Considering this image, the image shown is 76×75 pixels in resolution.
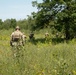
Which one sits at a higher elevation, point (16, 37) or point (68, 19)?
point (68, 19)

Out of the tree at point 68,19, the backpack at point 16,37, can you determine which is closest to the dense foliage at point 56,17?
the tree at point 68,19

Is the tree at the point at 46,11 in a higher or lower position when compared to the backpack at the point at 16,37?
higher

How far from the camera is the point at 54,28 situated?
86.0 ft

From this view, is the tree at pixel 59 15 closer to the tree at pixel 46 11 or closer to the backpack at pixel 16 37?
the tree at pixel 46 11

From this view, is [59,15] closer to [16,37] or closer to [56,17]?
[56,17]

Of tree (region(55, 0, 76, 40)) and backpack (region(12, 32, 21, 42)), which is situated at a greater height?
tree (region(55, 0, 76, 40))

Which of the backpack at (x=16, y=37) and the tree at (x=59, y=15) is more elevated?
the tree at (x=59, y=15)

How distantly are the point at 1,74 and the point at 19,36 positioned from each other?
5781 millimetres

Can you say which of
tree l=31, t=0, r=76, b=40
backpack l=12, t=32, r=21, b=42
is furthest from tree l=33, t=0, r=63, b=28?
backpack l=12, t=32, r=21, b=42

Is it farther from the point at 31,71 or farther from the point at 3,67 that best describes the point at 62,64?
the point at 3,67

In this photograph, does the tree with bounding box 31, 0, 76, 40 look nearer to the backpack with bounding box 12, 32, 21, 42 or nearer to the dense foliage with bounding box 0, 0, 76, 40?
the dense foliage with bounding box 0, 0, 76, 40

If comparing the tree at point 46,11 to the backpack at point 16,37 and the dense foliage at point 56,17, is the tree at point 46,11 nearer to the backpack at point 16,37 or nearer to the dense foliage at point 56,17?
the dense foliage at point 56,17

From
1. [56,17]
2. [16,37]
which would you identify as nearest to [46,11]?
[56,17]

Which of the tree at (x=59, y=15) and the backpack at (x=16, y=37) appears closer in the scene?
the backpack at (x=16, y=37)
